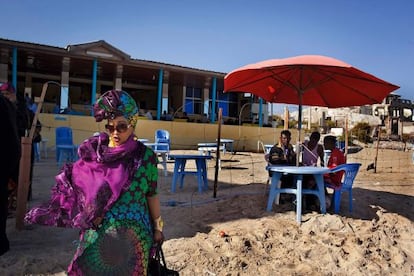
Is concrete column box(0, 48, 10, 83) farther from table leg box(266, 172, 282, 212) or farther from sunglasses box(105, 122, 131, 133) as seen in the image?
sunglasses box(105, 122, 131, 133)

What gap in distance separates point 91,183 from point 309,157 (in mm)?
4729

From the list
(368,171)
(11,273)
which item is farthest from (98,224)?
(368,171)

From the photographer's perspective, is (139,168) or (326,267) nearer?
(139,168)

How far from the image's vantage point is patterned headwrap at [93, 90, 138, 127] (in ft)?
6.06

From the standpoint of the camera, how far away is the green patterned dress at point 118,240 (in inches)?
71.4

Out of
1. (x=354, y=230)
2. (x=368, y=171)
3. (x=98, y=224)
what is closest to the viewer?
(x=98, y=224)

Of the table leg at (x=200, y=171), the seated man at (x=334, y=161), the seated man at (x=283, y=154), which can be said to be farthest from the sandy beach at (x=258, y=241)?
the table leg at (x=200, y=171)

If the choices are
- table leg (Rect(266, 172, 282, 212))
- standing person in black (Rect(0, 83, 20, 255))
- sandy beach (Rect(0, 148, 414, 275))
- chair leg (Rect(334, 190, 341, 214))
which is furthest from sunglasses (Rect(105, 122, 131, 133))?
chair leg (Rect(334, 190, 341, 214))

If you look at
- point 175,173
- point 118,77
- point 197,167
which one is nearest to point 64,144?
point 175,173

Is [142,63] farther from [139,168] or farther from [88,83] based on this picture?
[139,168]

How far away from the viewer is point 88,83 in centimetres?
1941

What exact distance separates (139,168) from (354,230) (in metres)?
3.38

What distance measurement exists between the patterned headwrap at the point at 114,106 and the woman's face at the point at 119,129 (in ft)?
0.07

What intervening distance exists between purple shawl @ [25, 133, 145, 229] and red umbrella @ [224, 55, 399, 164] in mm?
3181
